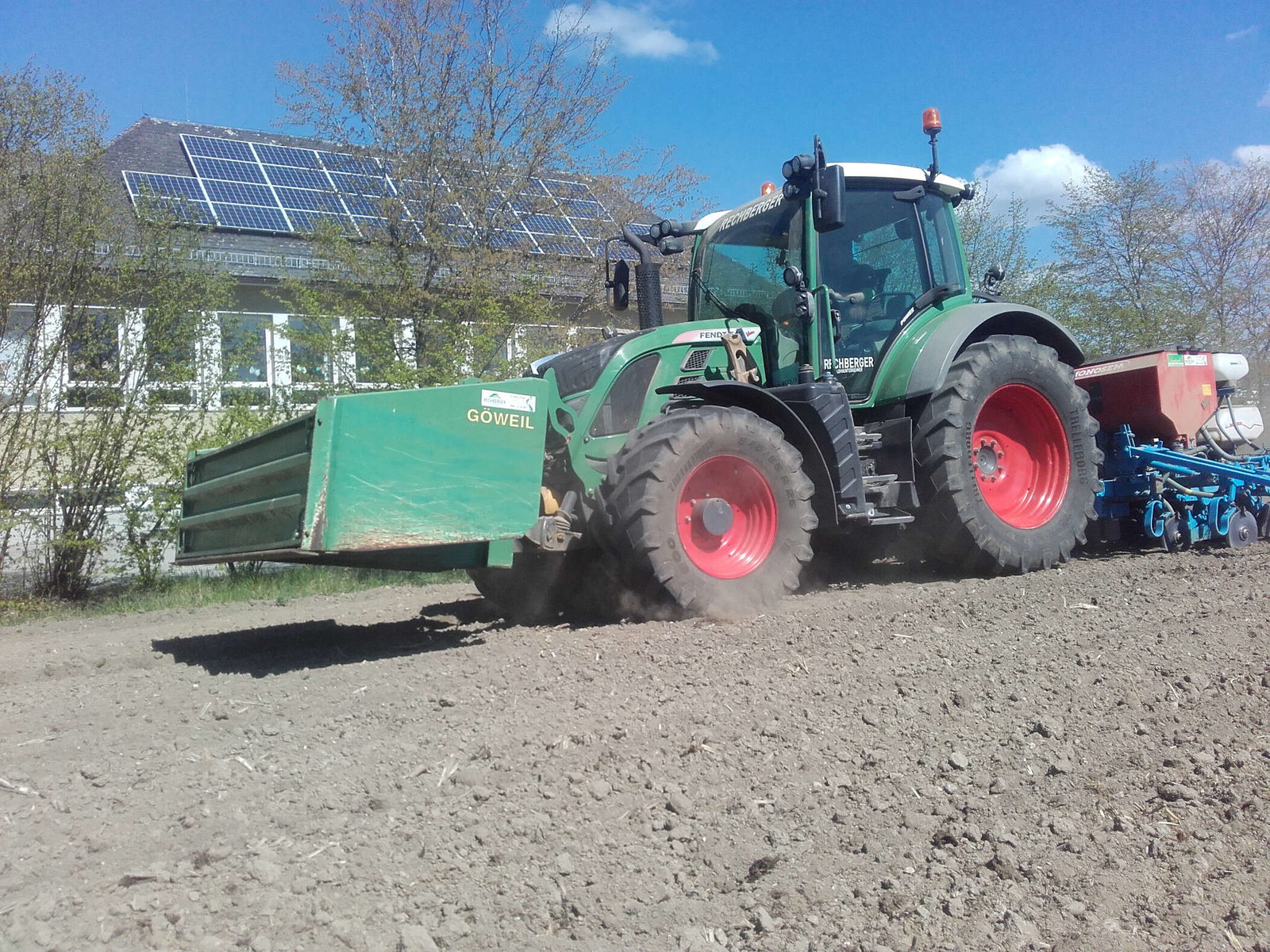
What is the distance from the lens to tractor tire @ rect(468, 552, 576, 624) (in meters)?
6.10

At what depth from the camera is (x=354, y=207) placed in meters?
12.4

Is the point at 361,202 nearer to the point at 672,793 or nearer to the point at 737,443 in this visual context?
the point at 737,443

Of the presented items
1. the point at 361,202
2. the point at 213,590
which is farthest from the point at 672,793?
the point at 361,202

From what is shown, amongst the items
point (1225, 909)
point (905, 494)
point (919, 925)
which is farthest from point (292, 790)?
point (905, 494)

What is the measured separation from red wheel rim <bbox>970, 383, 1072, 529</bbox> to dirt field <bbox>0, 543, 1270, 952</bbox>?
6.79 ft

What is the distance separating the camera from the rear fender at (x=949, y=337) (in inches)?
252

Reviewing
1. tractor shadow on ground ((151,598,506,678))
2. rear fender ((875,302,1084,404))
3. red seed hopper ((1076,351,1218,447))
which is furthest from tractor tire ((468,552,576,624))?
red seed hopper ((1076,351,1218,447))

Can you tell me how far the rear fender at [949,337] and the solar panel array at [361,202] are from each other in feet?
21.3

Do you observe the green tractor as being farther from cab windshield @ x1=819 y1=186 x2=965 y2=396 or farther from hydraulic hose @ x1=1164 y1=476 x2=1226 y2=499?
hydraulic hose @ x1=1164 y1=476 x2=1226 y2=499

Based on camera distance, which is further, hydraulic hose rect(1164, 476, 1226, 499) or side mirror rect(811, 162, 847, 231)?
hydraulic hose rect(1164, 476, 1226, 499)

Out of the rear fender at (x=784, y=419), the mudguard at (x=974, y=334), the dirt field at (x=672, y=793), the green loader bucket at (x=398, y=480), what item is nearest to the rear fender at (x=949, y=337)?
the mudguard at (x=974, y=334)

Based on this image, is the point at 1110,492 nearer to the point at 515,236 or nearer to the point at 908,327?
the point at 908,327

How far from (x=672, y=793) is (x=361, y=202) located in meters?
10.9

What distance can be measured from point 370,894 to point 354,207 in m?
11.1
